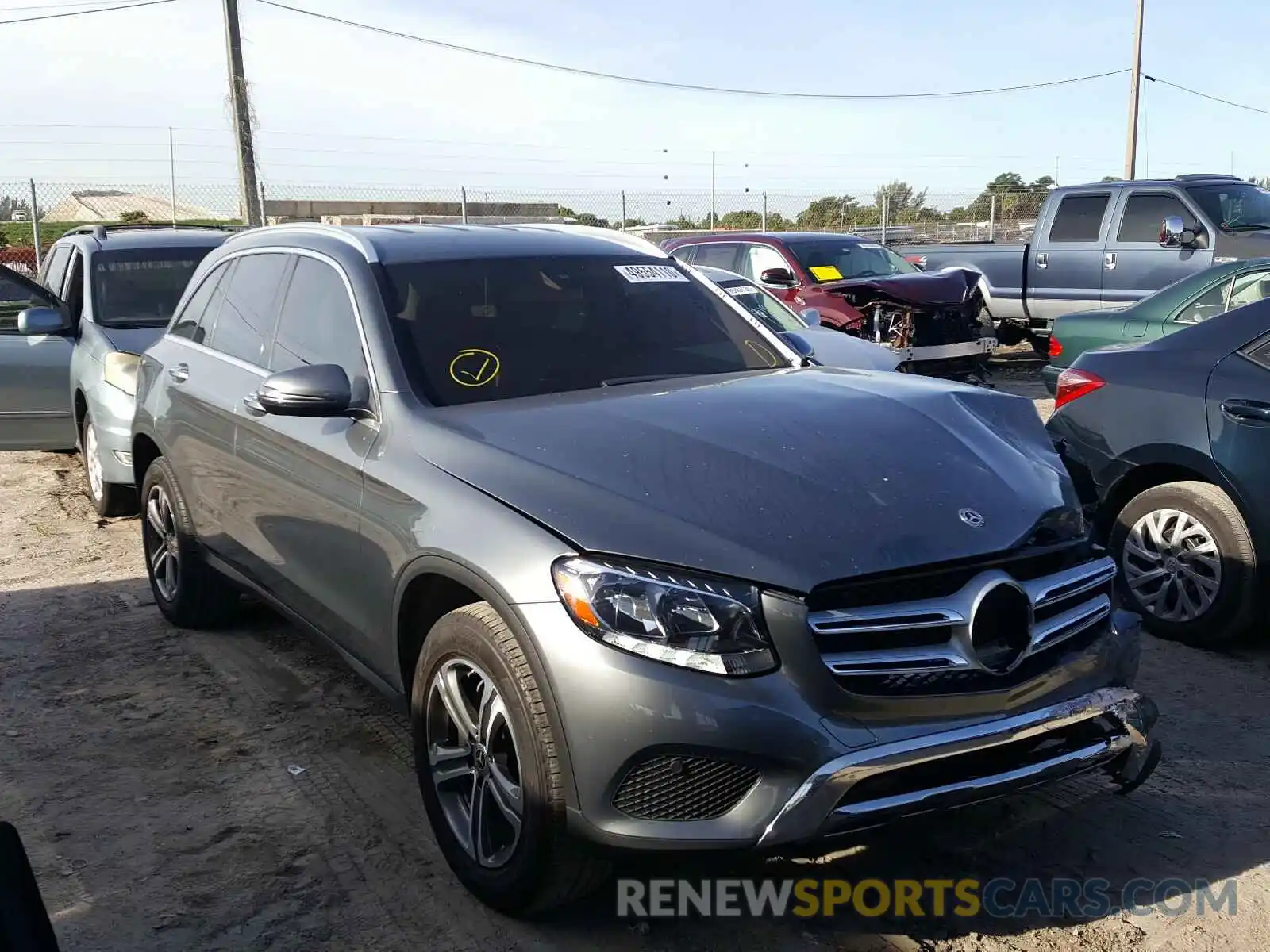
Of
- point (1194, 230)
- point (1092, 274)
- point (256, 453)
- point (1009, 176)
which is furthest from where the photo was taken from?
point (1009, 176)

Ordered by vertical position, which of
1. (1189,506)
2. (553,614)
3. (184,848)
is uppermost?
(553,614)

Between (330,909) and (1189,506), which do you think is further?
(1189,506)

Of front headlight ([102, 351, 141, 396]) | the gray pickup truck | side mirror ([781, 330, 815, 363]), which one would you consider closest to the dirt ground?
side mirror ([781, 330, 815, 363])

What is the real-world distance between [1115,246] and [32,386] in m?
11.0

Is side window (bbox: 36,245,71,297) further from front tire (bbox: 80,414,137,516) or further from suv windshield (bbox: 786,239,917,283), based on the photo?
suv windshield (bbox: 786,239,917,283)

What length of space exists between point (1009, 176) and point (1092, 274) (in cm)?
2541

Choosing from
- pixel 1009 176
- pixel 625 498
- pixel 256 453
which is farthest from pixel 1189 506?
pixel 1009 176

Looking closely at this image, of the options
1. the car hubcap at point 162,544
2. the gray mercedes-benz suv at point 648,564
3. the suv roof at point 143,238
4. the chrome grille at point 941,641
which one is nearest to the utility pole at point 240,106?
the suv roof at point 143,238

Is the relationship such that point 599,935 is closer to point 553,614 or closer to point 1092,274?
point 553,614

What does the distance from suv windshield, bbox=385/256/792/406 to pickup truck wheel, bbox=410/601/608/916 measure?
2.87 feet

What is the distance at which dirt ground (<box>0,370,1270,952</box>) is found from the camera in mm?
3158

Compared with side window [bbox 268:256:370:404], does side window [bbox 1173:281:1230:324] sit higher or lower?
lower

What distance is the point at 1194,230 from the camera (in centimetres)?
1295

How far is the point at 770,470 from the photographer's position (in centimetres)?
317
